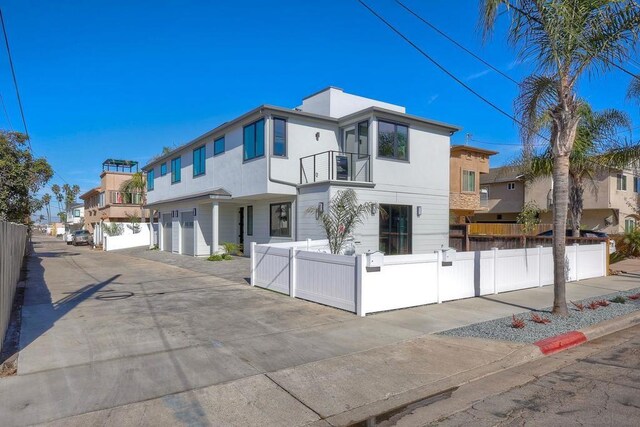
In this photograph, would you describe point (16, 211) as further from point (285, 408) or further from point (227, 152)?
point (285, 408)

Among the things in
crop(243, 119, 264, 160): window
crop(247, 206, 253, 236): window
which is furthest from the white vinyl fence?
crop(247, 206, 253, 236): window

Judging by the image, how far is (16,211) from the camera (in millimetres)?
19812

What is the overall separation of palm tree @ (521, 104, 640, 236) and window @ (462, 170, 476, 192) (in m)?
10.3

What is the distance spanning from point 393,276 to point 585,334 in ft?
11.3

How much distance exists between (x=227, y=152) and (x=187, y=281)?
27.3 feet

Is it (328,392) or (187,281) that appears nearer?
(328,392)

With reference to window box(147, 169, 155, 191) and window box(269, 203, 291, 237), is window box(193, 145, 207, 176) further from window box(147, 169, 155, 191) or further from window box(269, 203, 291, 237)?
window box(147, 169, 155, 191)

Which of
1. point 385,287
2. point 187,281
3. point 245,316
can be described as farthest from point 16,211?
point 385,287

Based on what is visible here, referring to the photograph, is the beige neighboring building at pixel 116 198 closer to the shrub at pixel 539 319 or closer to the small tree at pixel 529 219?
the small tree at pixel 529 219

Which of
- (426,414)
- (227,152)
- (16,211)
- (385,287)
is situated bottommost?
(426,414)

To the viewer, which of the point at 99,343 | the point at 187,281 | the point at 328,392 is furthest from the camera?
the point at 187,281

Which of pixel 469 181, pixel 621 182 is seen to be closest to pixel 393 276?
pixel 469 181

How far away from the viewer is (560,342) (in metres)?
6.77

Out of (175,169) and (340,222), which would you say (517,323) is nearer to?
(340,222)
